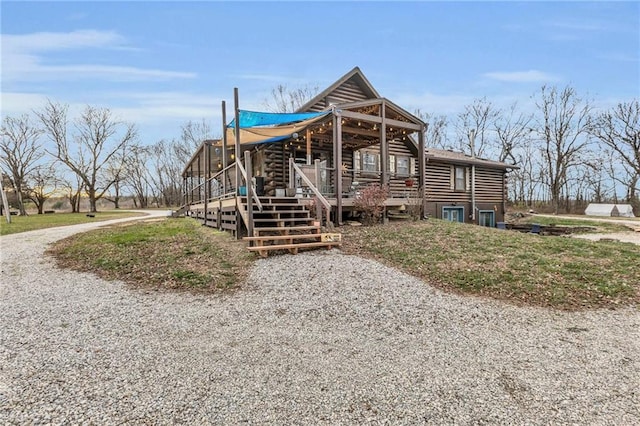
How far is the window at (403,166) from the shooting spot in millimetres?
16730

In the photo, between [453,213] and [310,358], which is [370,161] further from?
[310,358]

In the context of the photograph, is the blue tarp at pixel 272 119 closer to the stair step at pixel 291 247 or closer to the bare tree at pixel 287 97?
the stair step at pixel 291 247

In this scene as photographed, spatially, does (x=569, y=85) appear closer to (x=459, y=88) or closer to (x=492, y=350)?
(x=459, y=88)

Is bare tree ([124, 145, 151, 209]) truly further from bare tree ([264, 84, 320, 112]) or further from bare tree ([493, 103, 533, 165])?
bare tree ([493, 103, 533, 165])

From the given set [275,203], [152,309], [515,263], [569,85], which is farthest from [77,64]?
[569,85]

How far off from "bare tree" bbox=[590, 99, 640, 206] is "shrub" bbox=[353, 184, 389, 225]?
30955 mm

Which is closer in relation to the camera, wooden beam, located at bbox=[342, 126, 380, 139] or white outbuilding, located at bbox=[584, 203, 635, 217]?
wooden beam, located at bbox=[342, 126, 380, 139]

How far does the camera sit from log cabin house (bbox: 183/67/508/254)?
868 cm

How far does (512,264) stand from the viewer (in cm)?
659

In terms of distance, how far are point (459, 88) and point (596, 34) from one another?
72.5 feet

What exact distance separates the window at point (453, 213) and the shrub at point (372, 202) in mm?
8217

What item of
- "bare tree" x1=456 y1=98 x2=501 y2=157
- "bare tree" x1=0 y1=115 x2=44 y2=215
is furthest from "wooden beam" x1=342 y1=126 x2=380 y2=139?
"bare tree" x1=0 y1=115 x2=44 y2=215

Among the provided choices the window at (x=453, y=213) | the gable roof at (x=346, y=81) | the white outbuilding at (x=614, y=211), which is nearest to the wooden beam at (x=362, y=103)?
the gable roof at (x=346, y=81)

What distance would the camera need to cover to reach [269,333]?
3.96 meters
